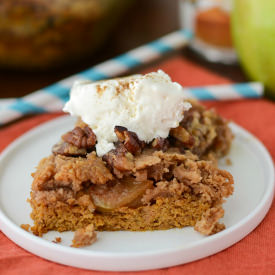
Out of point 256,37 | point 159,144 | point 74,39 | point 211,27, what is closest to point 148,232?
point 159,144

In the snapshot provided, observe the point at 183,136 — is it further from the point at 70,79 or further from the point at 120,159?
the point at 70,79

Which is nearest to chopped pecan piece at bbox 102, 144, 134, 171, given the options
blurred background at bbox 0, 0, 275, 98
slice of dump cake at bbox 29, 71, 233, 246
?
slice of dump cake at bbox 29, 71, 233, 246

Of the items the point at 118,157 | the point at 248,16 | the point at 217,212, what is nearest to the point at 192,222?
the point at 217,212

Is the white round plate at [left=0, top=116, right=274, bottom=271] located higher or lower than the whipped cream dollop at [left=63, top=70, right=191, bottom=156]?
lower

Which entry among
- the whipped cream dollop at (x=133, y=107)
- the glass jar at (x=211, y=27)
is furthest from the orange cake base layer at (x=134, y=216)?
the glass jar at (x=211, y=27)

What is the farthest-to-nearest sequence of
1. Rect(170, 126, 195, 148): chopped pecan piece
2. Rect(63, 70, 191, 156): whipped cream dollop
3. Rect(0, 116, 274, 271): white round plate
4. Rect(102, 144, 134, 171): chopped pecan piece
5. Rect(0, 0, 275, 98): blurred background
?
Rect(0, 0, 275, 98): blurred background
Rect(170, 126, 195, 148): chopped pecan piece
Rect(63, 70, 191, 156): whipped cream dollop
Rect(102, 144, 134, 171): chopped pecan piece
Rect(0, 116, 274, 271): white round plate

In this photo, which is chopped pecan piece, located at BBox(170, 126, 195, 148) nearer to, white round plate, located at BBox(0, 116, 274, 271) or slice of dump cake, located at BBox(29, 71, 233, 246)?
slice of dump cake, located at BBox(29, 71, 233, 246)

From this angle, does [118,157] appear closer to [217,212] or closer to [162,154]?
[162,154]
